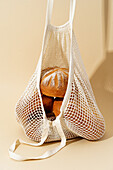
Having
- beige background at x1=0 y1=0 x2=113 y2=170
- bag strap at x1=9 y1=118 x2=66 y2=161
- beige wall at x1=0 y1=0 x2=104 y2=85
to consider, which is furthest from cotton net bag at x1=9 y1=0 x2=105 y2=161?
beige wall at x1=0 y1=0 x2=104 y2=85

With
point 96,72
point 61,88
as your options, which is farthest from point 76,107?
point 96,72

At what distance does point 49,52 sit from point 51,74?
0.15m

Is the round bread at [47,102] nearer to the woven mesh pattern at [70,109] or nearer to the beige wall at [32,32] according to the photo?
the woven mesh pattern at [70,109]

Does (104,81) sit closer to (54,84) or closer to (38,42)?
(38,42)

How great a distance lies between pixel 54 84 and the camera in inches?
48.3

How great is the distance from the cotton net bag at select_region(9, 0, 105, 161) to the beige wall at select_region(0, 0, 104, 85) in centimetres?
47

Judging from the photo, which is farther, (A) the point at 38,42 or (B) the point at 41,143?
(A) the point at 38,42

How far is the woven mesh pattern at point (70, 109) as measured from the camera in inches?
47.1

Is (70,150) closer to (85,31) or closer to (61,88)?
(61,88)

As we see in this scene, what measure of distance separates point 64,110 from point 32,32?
809 millimetres

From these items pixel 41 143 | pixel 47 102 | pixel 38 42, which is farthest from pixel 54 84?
pixel 38 42

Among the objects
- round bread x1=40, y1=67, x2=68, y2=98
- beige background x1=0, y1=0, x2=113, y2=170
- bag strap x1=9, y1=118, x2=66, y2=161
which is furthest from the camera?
beige background x1=0, y1=0, x2=113, y2=170

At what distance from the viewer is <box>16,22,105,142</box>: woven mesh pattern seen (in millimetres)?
1196

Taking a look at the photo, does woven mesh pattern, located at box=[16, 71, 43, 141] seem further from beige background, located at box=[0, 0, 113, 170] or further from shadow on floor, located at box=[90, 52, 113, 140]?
shadow on floor, located at box=[90, 52, 113, 140]
